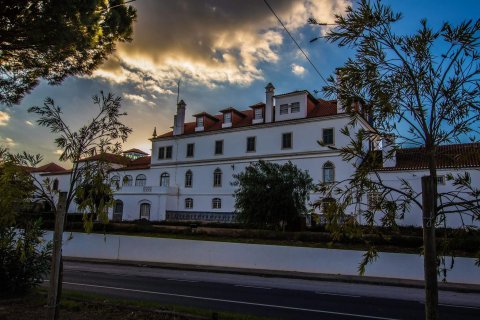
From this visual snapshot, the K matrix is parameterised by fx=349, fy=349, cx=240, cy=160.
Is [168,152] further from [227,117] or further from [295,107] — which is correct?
[295,107]

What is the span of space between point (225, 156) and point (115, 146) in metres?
38.3

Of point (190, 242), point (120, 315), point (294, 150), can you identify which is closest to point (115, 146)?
point (120, 315)

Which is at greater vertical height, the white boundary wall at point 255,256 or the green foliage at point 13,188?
the green foliage at point 13,188

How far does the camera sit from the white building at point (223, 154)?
125ft

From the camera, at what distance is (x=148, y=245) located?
24.2 metres

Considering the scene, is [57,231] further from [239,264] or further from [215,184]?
[215,184]

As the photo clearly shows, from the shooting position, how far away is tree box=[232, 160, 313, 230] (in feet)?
87.7

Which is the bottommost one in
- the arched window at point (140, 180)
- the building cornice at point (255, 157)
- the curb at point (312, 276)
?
the curb at point (312, 276)

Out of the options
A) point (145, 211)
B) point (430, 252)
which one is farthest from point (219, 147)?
point (430, 252)

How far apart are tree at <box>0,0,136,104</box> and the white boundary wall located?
13.0 m

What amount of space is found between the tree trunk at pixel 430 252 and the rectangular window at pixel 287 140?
121 feet

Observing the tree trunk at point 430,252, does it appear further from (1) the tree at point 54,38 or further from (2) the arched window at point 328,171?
(2) the arched window at point 328,171

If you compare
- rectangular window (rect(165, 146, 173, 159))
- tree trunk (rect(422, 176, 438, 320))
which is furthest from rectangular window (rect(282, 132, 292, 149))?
tree trunk (rect(422, 176, 438, 320))

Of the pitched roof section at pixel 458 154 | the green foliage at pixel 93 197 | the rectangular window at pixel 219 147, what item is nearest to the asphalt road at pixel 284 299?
the green foliage at pixel 93 197
